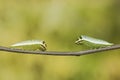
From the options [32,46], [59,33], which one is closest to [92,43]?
[32,46]

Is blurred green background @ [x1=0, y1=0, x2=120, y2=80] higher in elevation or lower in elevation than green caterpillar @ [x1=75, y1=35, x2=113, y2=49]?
higher

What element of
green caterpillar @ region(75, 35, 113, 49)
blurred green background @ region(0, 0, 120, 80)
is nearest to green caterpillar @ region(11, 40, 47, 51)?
green caterpillar @ region(75, 35, 113, 49)

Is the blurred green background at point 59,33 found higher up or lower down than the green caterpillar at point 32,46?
higher up

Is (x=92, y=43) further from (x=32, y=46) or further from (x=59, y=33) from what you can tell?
(x=59, y=33)

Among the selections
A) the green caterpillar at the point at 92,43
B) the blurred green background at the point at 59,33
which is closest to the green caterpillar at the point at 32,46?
the green caterpillar at the point at 92,43

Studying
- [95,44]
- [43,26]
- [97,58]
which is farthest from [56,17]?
[95,44]

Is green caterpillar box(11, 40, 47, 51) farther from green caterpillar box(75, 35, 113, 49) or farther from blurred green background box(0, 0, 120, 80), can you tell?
blurred green background box(0, 0, 120, 80)

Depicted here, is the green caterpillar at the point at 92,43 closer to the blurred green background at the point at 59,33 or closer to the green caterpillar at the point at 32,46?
the green caterpillar at the point at 32,46

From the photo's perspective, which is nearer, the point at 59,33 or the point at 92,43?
the point at 92,43
